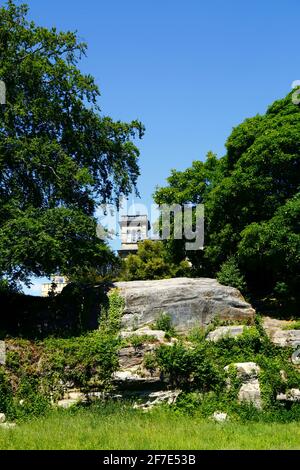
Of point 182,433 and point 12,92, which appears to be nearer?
point 182,433

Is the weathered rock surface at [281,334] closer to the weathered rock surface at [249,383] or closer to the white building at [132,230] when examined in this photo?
the weathered rock surface at [249,383]

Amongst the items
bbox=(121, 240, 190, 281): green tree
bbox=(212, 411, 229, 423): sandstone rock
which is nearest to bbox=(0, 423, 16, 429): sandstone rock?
bbox=(212, 411, 229, 423): sandstone rock

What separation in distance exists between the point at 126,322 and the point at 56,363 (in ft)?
13.1

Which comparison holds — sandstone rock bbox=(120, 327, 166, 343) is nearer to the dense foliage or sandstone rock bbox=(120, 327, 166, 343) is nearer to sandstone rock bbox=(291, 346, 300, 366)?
sandstone rock bbox=(291, 346, 300, 366)

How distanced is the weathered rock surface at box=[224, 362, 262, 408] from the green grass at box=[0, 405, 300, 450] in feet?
5.14

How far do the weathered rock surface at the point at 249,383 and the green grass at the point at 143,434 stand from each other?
1566 mm

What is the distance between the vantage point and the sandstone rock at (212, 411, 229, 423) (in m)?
13.5

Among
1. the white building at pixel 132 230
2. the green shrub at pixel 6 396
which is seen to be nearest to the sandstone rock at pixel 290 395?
the green shrub at pixel 6 396

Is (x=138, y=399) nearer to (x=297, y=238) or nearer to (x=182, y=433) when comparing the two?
(x=182, y=433)

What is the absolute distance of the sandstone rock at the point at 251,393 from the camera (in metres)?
14.4

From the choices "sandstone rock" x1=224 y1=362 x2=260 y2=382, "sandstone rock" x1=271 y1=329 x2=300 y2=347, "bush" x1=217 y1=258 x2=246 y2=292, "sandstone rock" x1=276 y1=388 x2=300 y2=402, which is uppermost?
"bush" x1=217 y1=258 x2=246 y2=292
